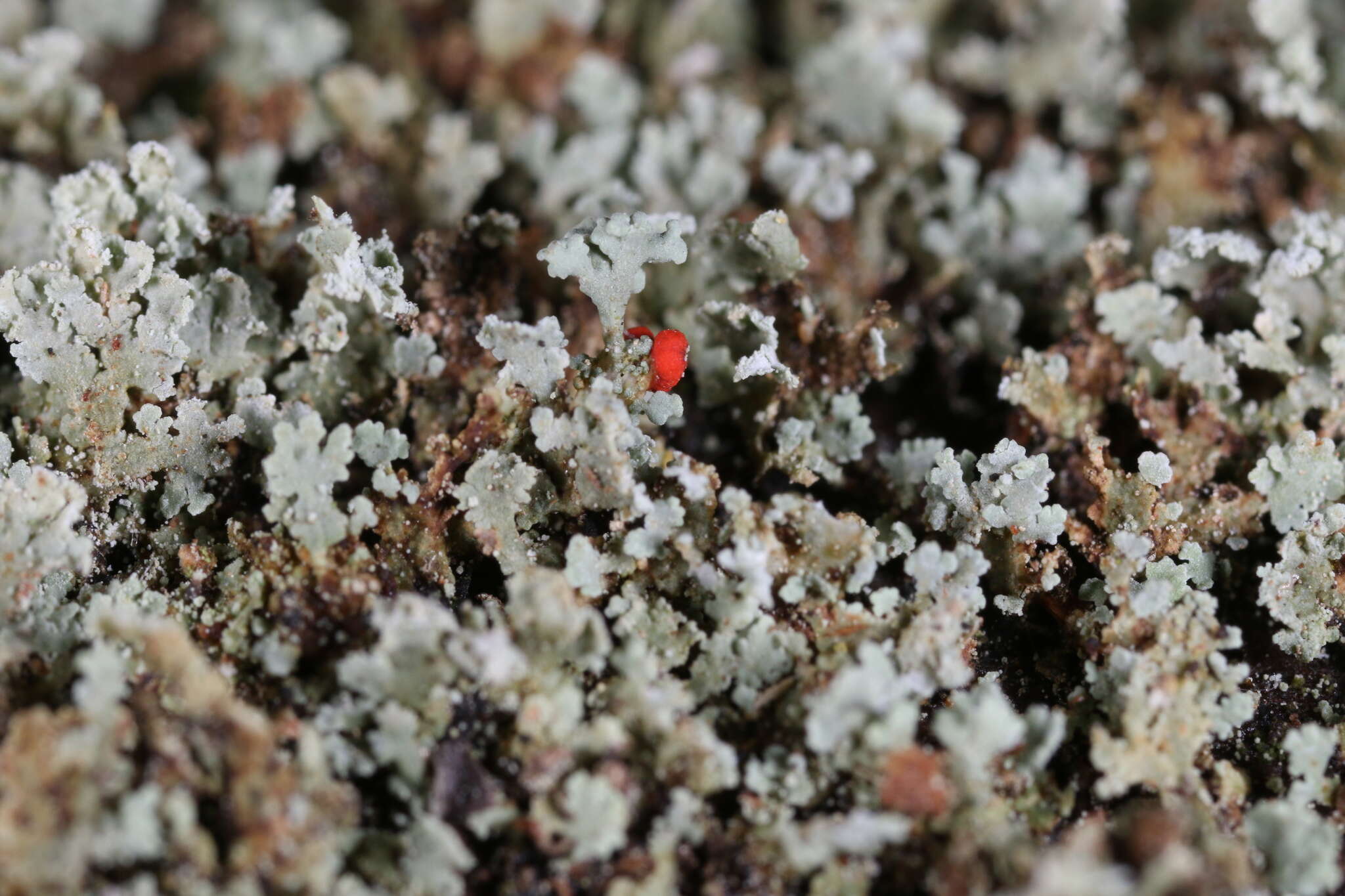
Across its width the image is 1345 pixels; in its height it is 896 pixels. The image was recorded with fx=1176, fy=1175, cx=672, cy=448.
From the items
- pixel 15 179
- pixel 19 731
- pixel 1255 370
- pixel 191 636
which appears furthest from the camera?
pixel 15 179

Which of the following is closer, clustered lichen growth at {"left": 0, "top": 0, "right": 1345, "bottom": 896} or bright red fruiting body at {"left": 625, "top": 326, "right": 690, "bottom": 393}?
clustered lichen growth at {"left": 0, "top": 0, "right": 1345, "bottom": 896}

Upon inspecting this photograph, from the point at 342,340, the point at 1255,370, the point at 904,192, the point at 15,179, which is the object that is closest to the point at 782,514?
the point at 342,340

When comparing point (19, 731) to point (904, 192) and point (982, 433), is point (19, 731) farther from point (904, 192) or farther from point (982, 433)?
point (904, 192)

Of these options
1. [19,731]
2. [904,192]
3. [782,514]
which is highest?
[904,192]

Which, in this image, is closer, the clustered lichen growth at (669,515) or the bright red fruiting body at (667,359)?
the clustered lichen growth at (669,515)

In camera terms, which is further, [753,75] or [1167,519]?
[753,75]
